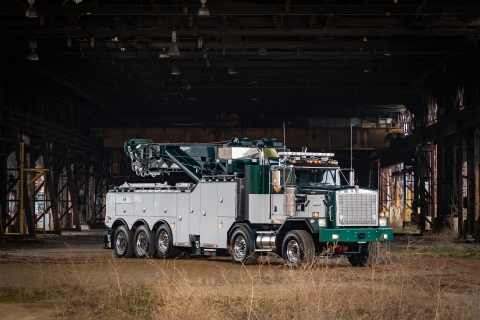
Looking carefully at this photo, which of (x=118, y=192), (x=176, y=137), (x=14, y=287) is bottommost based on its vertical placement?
→ (x=14, y=287)

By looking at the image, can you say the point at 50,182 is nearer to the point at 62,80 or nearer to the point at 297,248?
the point at 62,80

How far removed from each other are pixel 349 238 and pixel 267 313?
27.4 feet

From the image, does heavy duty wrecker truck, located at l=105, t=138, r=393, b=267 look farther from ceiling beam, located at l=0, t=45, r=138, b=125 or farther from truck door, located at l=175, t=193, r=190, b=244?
ceiling beam, located at l=0, t=45, r=138, b=125

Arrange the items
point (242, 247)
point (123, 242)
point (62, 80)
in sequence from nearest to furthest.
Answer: point (242, 247)
point (123, 242)
point (62, 80)

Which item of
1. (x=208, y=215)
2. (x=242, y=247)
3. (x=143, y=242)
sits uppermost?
Result: (x=208, y=215)

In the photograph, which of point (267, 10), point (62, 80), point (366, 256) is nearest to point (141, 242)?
point (366, 256)

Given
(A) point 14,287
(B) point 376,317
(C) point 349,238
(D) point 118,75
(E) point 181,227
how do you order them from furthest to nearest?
(D) point 118,75
(E) point 181,227
(C) point 349,238
(A) point 14,287
(B) point 376,317

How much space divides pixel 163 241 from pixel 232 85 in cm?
2062

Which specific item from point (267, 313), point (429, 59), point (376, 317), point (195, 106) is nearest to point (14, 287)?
point (267, 313)

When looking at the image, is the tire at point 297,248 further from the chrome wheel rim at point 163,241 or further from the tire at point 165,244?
the chrome wheel rim at point 163,241

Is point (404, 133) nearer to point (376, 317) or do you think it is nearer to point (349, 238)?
point (349, 238)

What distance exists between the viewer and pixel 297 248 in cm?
1903

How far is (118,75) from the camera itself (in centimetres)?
4041

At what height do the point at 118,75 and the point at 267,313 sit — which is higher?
the point at 118,75
